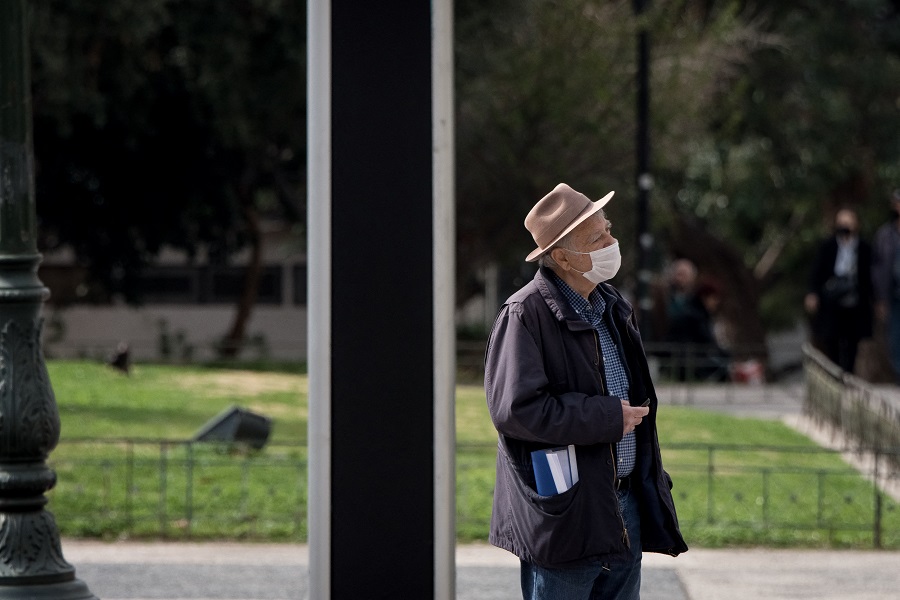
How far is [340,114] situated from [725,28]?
1852cm

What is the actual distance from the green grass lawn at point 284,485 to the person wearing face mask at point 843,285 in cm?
230

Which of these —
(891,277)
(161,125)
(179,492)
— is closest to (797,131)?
(161,125)

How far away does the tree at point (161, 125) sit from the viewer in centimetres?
1748

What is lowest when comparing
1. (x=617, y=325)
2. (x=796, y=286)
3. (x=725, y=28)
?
(x=796, y=286)

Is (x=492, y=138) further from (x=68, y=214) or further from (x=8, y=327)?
(x=8, y=327)

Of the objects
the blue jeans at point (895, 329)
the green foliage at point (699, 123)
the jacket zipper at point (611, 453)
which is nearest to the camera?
the jacket zipper at point (611, 453)

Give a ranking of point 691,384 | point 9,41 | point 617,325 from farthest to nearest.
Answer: point 691,384 → point 9,41 → point 617,325

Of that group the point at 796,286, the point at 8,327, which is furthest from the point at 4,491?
the point at 796,286

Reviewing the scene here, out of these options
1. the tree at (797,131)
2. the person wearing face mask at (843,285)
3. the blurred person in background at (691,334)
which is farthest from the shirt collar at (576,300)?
the tree at (797,131)

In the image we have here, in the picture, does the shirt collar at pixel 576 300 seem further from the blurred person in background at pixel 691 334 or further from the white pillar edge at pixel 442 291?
the blurred person in background at pixel 691 334

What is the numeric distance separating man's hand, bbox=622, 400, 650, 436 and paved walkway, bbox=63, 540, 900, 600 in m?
3.14

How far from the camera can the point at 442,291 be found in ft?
15.6

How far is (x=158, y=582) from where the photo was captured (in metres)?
7.84

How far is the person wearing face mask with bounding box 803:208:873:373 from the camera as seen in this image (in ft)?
49.3
